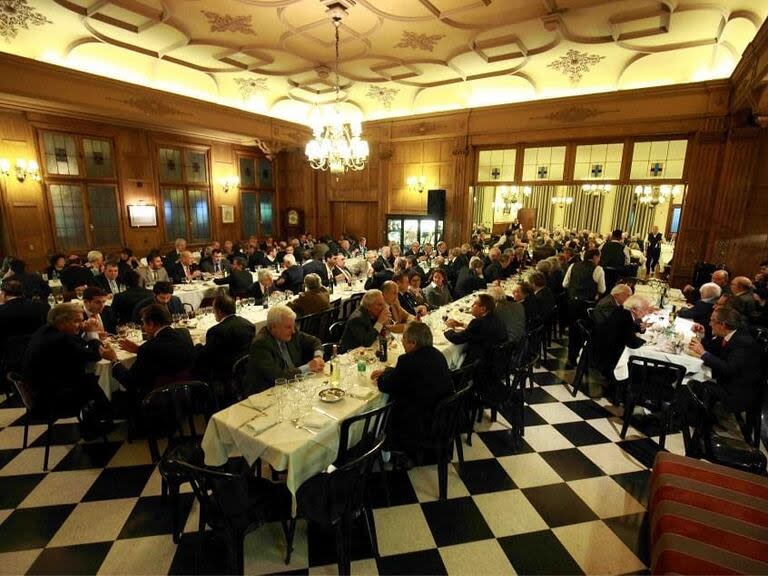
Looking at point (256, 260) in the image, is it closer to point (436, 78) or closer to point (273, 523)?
point (436, 78)

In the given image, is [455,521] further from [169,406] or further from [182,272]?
[182,272]

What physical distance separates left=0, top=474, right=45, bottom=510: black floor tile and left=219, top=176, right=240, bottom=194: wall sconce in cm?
1015

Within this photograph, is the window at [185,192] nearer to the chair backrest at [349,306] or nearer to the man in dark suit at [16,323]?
the man in dark suit at [16,323]

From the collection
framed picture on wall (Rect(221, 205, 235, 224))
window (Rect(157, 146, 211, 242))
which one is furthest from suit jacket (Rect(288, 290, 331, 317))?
framed picture on wall (Rect(221, 205, 235, 224))

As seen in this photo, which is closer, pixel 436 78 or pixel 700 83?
pixel 700 83

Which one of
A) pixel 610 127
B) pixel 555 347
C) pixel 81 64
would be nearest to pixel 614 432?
pixel 555 347

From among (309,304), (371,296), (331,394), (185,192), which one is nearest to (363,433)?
(331,394)

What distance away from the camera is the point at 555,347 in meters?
6.91

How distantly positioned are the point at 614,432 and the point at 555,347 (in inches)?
105

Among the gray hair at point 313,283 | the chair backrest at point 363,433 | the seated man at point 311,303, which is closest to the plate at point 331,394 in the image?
the chair backrest at point 363,433

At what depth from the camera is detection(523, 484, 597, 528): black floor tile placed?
311 centimetres

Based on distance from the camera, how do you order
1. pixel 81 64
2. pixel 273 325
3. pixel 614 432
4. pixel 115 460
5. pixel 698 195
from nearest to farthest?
pixel 273 325, pixel 115 460, pixel 614 432, pixel 81 64, pixel 698 195

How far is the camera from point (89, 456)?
379 centimetres

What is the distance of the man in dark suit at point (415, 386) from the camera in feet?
10.0
